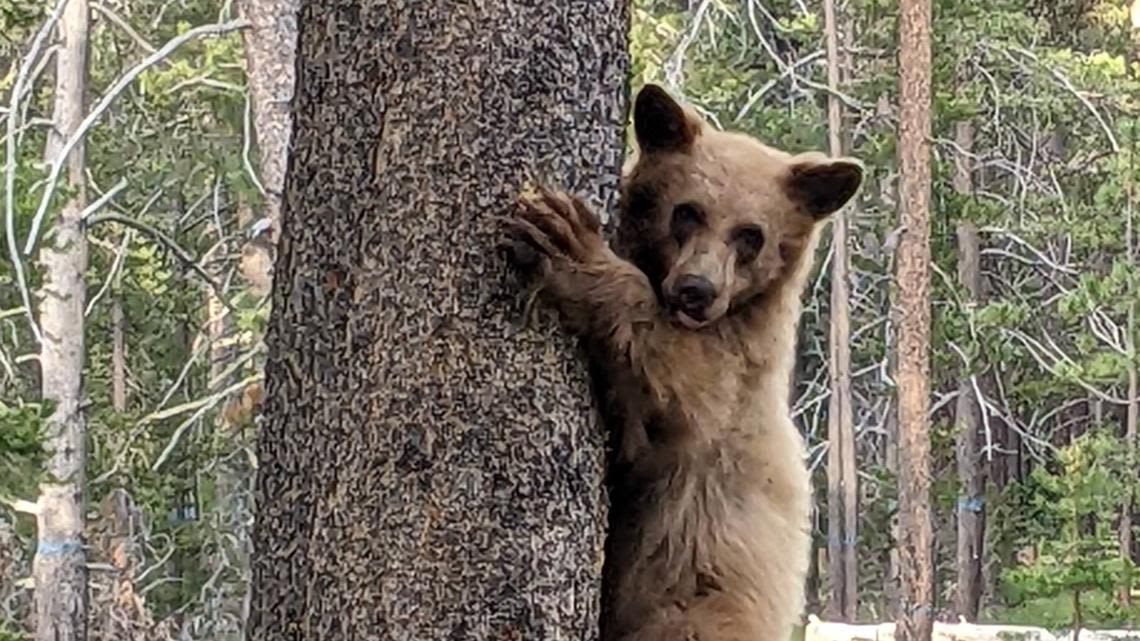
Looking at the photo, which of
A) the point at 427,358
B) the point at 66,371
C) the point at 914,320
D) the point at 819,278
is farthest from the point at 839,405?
the point at 427,358

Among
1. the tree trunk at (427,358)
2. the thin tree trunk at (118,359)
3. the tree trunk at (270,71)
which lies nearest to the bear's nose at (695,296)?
the tree trunk at (427,358)

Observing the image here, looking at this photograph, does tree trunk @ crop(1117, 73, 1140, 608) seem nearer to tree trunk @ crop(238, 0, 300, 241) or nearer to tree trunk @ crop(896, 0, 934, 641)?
tree trunk @ crop(896, 0, 934, 641)

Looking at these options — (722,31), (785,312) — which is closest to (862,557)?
(722,31)

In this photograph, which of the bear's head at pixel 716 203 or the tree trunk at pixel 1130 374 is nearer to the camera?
the bear's head at pixel 716 203

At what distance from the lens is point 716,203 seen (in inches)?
139

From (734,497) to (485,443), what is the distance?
83 cm

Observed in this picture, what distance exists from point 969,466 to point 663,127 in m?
23.5

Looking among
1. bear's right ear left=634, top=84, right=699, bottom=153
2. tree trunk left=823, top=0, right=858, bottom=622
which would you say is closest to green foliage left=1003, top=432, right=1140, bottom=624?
tree trunk left=823, top=0, right=858, bottom=622

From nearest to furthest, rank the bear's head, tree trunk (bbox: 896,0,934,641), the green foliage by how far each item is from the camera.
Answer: the bear's head, the green foliage, tree trunk (bbox: 896,0,934,641)

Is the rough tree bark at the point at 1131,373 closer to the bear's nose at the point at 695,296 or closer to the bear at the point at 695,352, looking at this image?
the bear at the point at 695,352

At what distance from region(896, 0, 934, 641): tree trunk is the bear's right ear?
13.0 metres

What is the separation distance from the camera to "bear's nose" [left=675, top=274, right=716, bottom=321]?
3.15m

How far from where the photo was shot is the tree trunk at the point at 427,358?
2668 mm

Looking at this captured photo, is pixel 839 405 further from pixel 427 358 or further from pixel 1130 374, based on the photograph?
pixel 427 358
